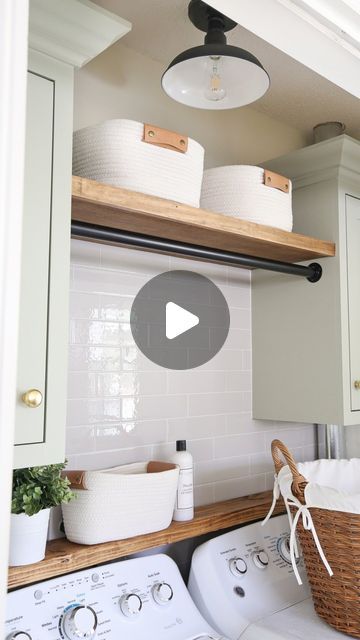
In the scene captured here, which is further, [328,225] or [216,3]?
[328,225]

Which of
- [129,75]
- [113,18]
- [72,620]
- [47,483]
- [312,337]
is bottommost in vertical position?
[72,620]

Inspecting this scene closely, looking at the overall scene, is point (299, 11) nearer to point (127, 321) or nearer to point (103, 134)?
point (103, 134)

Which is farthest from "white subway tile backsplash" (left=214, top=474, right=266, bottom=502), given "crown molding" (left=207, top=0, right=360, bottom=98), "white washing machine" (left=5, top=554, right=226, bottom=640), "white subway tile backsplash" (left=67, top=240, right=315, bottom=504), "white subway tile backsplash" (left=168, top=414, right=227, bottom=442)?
"crown molding" (left=207, top=0, right=360, bottom=98)

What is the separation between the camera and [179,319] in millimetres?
1832

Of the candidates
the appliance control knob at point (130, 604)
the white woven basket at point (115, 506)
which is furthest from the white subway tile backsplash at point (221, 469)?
the appliance control knob at point (130, 604)

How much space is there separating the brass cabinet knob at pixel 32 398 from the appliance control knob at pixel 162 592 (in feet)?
2.23

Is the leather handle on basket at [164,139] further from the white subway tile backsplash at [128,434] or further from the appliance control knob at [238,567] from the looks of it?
the appliance control knob at [238,567]

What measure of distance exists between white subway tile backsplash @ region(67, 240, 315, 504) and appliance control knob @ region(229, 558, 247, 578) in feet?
0.84

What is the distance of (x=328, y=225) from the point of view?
1.90 meters

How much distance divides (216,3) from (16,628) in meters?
1.24

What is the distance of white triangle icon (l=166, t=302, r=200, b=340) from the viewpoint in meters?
1.80

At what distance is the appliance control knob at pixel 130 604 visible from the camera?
52.7 inches

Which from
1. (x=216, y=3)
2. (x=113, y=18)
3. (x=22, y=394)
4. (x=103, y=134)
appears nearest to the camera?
(x=216, y=3)

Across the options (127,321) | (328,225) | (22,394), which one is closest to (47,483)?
(22,394)
